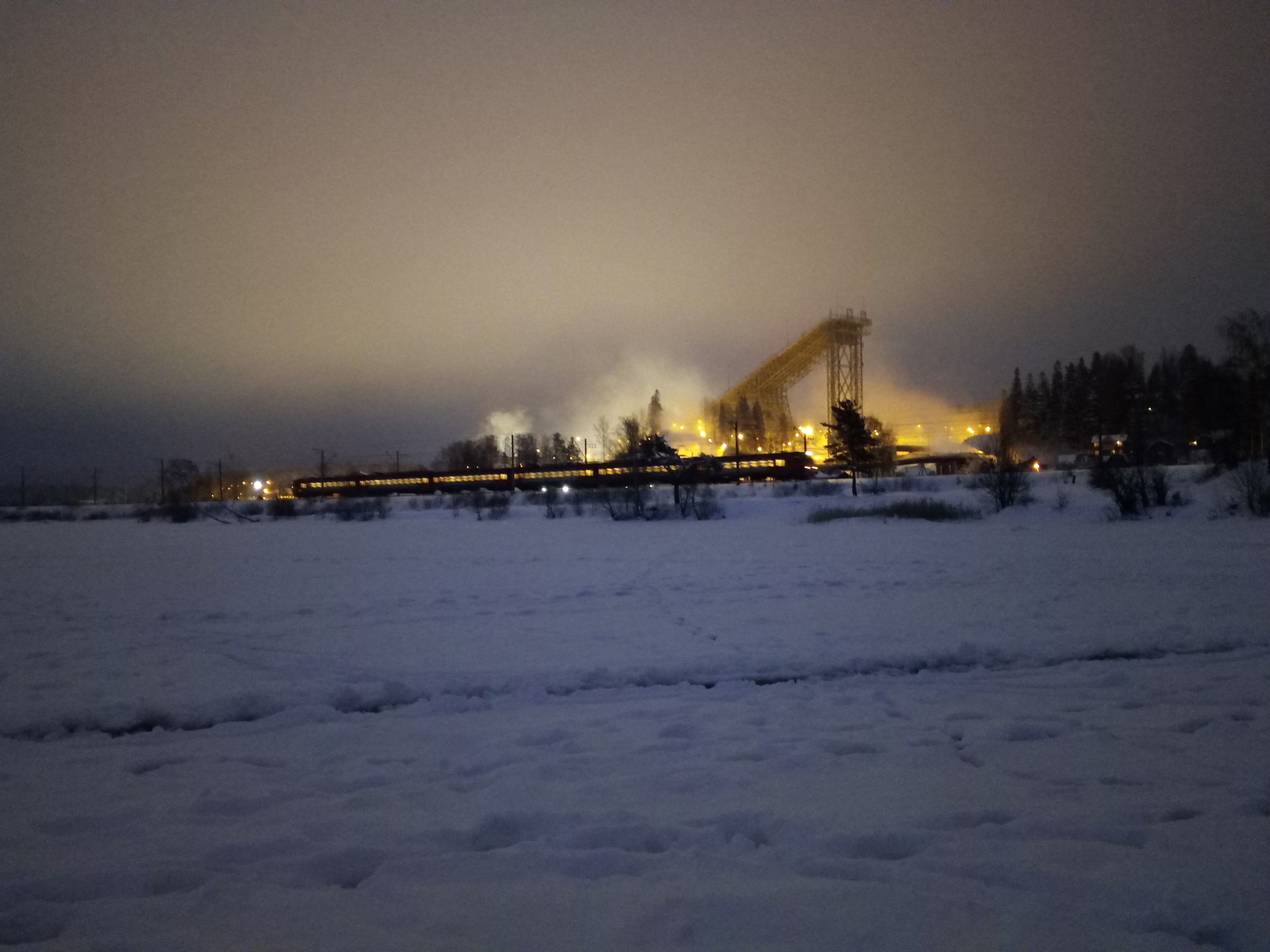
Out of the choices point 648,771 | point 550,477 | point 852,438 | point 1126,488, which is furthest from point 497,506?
point 648,771

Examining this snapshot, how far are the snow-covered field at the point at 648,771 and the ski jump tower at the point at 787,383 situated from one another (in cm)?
3073

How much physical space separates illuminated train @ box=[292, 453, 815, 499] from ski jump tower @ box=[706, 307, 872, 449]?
16.8 feet

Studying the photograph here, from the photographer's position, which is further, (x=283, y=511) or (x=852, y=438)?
(x=852, y=438)

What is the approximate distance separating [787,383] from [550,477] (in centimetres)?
2018

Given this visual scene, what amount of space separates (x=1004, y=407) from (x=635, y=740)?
64412mm

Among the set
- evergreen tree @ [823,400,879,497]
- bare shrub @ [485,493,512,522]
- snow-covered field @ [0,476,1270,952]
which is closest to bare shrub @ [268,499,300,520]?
bare shrub @ [485,493,512,522]

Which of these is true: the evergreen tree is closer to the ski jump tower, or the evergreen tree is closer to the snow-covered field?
the ski jump tower

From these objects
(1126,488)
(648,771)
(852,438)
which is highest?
(852,438)

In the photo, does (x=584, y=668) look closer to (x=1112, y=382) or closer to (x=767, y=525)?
(x=767, y=525)

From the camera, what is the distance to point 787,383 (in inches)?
1906

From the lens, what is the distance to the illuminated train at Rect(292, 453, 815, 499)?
3011cm

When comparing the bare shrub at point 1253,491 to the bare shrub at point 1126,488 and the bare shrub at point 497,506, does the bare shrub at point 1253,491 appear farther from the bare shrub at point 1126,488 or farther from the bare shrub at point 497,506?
the bare shrub at point 497,506

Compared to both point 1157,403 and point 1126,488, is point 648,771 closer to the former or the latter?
point 1126,488

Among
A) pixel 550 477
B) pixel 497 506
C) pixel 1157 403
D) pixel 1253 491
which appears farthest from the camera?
pixel 1157 403
